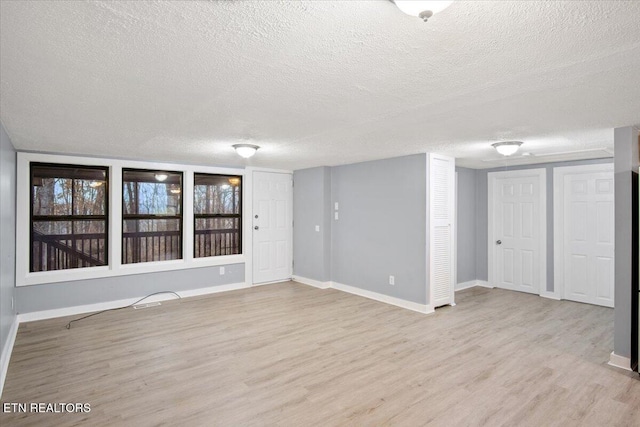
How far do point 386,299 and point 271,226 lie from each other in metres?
2.58

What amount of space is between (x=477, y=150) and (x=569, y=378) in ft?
8.96

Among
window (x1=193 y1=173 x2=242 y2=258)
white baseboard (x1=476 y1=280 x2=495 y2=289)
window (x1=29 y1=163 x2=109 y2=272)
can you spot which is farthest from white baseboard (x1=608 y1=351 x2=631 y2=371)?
window (x1=29 y1=163 x2=109 y2=272)

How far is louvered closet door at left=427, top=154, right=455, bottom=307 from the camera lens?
4805mm

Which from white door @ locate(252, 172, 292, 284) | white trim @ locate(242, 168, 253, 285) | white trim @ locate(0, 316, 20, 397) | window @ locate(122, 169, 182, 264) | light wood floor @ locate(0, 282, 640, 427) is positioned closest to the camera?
light wood floor @ locate(0, 282, 640, 427)

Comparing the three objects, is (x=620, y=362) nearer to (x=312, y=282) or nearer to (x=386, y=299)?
(x=386, y=299)

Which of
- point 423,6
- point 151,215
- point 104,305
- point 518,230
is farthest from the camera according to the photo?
point 518,230

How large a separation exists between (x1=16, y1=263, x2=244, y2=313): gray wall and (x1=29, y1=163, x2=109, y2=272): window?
30cm

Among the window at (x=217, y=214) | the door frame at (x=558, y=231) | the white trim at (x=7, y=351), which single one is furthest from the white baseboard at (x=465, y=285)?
the white trim at (x=7, y=351)

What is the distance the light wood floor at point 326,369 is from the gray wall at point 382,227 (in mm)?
599

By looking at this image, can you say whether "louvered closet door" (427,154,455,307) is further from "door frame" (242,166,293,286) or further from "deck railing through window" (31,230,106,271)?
"deck railing through window" (31,230,106,271)

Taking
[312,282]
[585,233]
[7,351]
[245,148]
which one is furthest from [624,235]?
[7,351]

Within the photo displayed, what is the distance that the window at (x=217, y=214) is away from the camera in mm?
5969

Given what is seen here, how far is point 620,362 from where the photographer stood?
3139 mm

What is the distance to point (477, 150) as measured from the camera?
4.55 m
